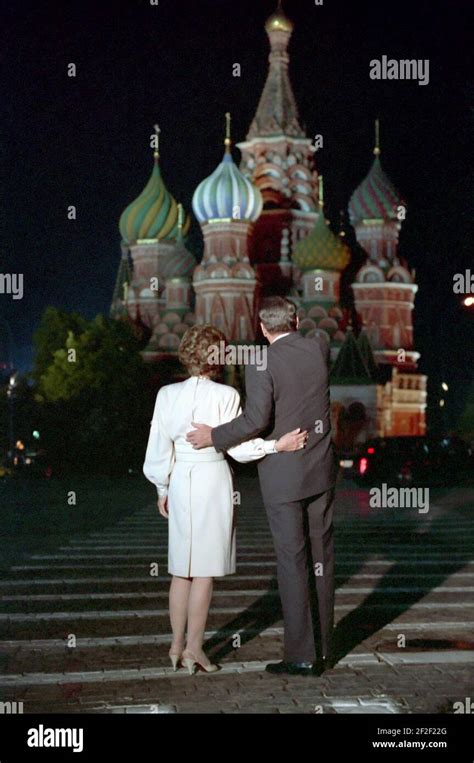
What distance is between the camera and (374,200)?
281 ft

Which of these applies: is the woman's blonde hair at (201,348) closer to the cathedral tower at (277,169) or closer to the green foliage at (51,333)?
the green foliage at (51,333)

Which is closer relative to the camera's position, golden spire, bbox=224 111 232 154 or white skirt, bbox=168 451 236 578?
white skirt, bbox=168 451 236 578

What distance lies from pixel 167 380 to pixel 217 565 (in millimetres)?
71426

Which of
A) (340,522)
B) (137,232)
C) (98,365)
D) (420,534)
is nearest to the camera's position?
(420,534)

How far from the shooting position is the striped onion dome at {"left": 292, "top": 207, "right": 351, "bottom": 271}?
3127 inches

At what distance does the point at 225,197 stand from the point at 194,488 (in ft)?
231

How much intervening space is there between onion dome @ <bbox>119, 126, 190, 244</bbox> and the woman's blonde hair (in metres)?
79.9

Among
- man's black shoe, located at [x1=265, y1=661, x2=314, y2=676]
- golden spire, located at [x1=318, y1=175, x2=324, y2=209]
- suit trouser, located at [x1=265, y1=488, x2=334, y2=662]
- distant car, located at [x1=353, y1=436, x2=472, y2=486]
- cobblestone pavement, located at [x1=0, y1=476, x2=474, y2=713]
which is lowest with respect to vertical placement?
distant car, located at [x1=353, y1=436, x2=472, y2=486]

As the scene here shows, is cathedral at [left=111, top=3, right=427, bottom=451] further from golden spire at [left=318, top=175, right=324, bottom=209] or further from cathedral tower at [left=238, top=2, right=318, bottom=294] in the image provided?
golden spire at [left=318, top=175, right=324, bottom=209]

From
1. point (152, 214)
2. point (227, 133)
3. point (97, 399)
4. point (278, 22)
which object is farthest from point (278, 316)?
point (278, 22)

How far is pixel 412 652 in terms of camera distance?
7516mm

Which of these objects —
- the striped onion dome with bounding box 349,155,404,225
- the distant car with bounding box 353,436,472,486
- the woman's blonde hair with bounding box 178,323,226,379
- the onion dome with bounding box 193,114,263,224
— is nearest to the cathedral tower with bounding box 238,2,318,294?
the striped onion dome with bounding box 349,155,404,225

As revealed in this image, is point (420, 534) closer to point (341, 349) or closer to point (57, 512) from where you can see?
point (57, 512)
